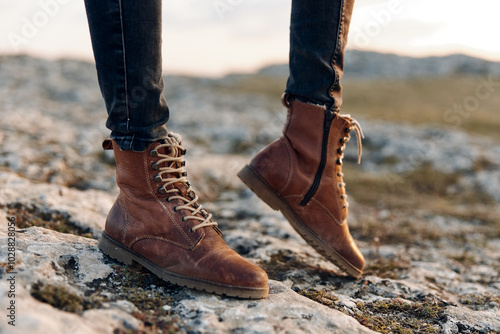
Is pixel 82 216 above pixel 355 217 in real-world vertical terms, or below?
above

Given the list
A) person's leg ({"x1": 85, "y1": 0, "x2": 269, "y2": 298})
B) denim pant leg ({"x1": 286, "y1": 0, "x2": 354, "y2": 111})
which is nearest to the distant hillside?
denim pant leg ({"x1": 286, "y1": 0, "x2": 354, "y2": 111})

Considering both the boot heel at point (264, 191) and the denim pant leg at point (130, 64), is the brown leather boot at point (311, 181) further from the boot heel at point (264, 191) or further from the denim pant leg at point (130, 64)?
the denim pant leg at point (130, 64)

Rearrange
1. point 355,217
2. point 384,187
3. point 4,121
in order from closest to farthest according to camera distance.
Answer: point 355,217, point 4,121, point 384,187

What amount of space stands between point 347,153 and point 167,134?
24.2ft

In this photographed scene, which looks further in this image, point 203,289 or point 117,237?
point 117,237

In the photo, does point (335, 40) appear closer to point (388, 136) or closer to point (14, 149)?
point (14, 149)

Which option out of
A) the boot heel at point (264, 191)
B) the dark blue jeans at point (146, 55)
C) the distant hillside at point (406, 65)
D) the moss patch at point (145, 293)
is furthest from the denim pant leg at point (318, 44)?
the distant hillside at point (406, 65)

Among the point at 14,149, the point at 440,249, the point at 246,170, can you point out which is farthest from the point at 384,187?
the point at 14,149

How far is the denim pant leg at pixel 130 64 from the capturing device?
5.92 feet

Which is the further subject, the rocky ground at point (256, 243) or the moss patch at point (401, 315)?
the moss patch at point (401, 315)

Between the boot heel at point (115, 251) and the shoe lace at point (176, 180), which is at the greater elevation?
the shoe lace at point (176, 180)

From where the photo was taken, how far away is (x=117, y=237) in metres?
2.31

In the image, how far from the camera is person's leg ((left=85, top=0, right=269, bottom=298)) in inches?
72.7

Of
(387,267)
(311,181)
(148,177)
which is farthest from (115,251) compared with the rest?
(387,267)
